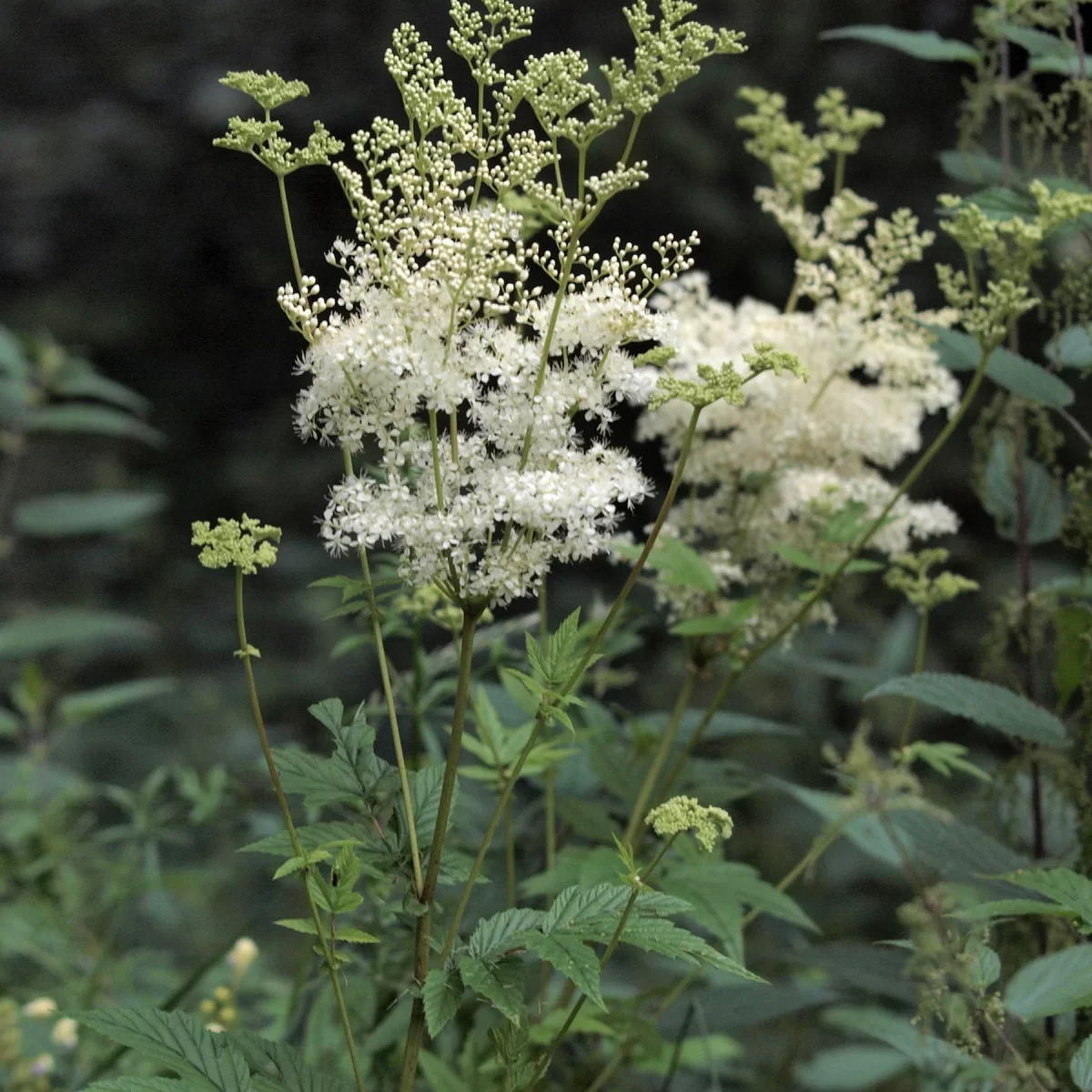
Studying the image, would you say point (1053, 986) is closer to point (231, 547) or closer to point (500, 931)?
point (500, 931)

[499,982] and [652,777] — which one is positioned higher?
[499,982]

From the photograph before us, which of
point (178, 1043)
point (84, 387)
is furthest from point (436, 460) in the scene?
point (84, 387)

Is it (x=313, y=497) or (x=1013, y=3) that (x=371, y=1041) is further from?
(x=313, y=497)

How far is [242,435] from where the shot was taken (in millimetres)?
3861

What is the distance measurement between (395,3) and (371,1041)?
10.7ft

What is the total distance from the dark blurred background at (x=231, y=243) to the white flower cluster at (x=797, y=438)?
1692 mm

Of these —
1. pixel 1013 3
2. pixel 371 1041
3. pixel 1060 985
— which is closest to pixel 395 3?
pixel 1013 3

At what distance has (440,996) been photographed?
75 cm

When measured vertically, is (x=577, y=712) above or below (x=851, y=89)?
below

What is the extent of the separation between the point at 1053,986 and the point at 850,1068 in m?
1.26

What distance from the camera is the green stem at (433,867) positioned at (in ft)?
2.64

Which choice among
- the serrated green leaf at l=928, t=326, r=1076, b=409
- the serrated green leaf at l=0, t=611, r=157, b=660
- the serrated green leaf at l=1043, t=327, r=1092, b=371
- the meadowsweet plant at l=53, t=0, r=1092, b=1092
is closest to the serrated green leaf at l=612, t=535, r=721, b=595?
the meadowsweet plant at l=53, t=0, r=1092, b=1092

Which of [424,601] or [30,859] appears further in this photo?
[30,859]

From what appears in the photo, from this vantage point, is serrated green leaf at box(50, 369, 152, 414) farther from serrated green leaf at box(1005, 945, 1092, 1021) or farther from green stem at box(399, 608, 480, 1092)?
serrated green leaf at box(1005, 945, 1092, 1021)
